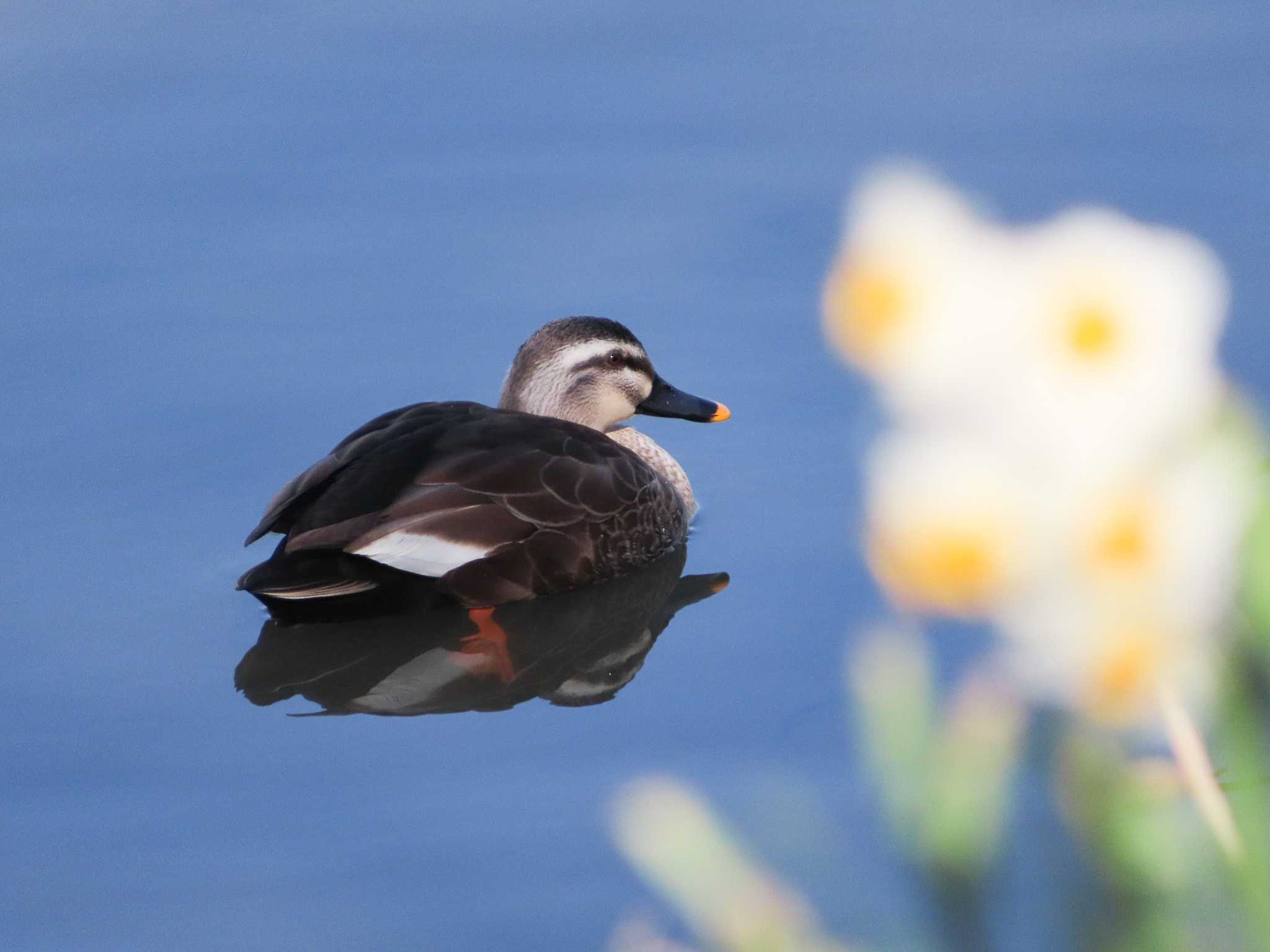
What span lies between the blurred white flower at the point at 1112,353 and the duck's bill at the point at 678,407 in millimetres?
5409

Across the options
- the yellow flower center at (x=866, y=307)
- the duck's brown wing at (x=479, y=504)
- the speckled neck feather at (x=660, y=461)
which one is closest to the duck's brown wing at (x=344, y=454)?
the duck's brown wing at (x=479, y=504)

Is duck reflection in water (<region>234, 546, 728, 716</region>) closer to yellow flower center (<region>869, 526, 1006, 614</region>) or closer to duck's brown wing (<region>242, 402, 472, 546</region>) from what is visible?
duck's brown wing (<region>242, 402, 472, 546</region>)

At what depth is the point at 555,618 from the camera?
555 cm

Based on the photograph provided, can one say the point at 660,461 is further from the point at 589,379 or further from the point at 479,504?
the point at 479,504

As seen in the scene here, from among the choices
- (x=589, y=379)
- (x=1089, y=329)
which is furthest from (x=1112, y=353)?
(x=589, y=379)

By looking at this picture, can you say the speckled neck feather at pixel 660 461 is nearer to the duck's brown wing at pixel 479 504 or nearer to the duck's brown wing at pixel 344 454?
the duck's brown wing at pixel 479 504

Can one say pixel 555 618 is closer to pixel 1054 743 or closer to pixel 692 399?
pixel 692 399

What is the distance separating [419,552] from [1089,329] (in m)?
4.33

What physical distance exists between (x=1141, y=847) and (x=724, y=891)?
0.26m

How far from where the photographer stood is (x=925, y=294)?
3.41 feet

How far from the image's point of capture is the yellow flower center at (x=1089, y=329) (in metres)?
1.04

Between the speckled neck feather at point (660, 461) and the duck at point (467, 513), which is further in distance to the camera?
the speckled neck feather at point (660, 461)

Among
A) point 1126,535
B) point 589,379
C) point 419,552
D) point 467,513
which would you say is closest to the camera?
point 1126,535

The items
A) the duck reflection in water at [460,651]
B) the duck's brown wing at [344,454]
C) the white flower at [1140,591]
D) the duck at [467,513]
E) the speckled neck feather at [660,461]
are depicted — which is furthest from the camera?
the speckled neck feather at [660,461]
